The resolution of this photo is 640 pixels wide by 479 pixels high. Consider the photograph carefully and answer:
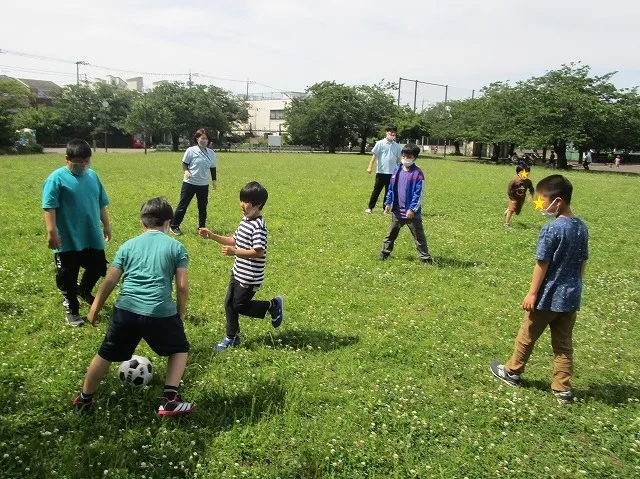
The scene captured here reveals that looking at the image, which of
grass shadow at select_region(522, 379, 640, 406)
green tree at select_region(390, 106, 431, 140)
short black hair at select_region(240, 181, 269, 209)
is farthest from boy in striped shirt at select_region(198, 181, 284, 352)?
green tree at select_region(390, 106, 431, 140)

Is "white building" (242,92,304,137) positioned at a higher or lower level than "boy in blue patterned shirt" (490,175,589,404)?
higher

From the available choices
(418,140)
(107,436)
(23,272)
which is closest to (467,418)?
(107,436)

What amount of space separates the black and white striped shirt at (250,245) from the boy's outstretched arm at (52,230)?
201cm

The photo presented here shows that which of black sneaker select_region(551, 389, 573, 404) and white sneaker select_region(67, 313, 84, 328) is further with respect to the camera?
white sneaker select_region(67, 313, 84, 328)

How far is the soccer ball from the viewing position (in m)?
4.52

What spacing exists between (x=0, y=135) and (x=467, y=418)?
47936 millimetres

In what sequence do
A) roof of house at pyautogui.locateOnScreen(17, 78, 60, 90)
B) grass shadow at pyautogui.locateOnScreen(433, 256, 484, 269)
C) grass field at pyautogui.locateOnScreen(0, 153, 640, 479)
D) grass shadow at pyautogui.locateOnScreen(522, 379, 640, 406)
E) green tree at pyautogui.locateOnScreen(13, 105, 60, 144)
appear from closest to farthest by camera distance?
grass field at pyautogui.locateOnScreen(0, 153, 640, 479) < grass shadow at pyautogui.locateOnScreen(522, 379, 640, 406) < grass shadow at pyautogui.locateOnScreen(433, 256, 484, 269) < green tree at pyautogui.locateOnScreen(13, 105, 60, 144) < roof of house at pyautogui.locateOnScreen(17, 78, 60, 90)

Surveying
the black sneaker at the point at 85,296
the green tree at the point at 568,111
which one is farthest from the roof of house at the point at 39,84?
the black sneaker at the point at 85,296

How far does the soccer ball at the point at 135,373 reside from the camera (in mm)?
4523

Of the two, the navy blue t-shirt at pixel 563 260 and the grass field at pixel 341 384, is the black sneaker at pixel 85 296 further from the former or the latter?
the navy blue t-shirt at pixel 563 260

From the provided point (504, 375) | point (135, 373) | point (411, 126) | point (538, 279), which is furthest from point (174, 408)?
point (411, 126)

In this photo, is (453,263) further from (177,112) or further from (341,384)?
(177,112)

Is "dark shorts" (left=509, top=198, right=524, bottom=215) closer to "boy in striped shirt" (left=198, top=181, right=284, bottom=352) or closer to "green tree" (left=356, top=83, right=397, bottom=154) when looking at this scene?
"boy in striped shirt" (left=198, top=181, right=284, bottom=352)

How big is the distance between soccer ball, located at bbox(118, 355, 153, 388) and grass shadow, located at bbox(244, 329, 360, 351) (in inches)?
50.3
